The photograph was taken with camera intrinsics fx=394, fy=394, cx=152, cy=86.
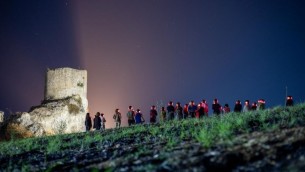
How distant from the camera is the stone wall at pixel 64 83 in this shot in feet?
212

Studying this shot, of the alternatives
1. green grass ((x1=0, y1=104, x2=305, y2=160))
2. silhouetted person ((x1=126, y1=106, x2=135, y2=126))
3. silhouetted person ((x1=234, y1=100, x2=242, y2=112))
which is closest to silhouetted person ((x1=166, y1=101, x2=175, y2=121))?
silhouetted person ((x1=126, y1=106, x2=135, y2=126))

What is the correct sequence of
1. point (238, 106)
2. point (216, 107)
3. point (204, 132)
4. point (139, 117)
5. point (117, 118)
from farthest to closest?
1. point (117, 118)
2. point (139, 117)
3. point (238, 106)
4. point (216, 107)
5. point (204, 132)

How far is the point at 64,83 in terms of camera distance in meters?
64.9

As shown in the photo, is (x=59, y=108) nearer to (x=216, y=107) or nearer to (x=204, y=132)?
(x=216, y=107)

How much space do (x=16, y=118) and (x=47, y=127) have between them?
Result: 9.95 m

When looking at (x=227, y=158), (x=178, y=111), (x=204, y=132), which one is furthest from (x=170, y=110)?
(x=227, y=158)

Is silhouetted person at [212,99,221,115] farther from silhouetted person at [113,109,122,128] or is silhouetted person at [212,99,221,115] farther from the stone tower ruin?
the stone tower ruin

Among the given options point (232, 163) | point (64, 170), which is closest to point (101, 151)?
point (64, 170)

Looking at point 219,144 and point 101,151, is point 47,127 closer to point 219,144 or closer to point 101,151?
point 101,151

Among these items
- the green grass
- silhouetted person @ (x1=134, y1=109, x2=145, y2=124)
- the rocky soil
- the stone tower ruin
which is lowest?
the rocky soil

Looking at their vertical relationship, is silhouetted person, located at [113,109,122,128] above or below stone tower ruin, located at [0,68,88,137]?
below

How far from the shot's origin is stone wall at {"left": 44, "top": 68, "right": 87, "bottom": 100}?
6462 centimetres

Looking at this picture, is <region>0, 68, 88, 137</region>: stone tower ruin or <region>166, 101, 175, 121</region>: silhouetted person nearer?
<region>166, 101, 175, 121</region>: silhouetted person

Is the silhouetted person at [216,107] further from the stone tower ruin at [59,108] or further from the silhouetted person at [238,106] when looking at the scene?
the stone tower ruin at [59,108]
